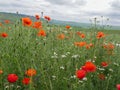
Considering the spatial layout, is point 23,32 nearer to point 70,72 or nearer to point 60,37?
point 60,37

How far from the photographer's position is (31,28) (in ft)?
19.6

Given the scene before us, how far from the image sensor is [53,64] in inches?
174

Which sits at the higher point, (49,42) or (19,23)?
(19,23)

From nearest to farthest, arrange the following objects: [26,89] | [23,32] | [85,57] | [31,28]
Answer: [26,89] < [85,57] < [23,32] < [31,28]

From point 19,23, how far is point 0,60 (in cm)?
149

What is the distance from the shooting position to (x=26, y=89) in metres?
3.77

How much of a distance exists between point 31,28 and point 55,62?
174cm

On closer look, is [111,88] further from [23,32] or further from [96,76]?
[23,32]

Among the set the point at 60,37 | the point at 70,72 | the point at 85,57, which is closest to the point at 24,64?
the point at 70,72

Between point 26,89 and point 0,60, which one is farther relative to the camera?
point 0,60

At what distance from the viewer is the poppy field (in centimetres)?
373

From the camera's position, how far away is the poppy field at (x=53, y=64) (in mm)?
3727

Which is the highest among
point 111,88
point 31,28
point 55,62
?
point 31,28

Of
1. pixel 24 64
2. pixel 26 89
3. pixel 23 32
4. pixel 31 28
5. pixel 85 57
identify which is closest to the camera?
pixel 26 89
